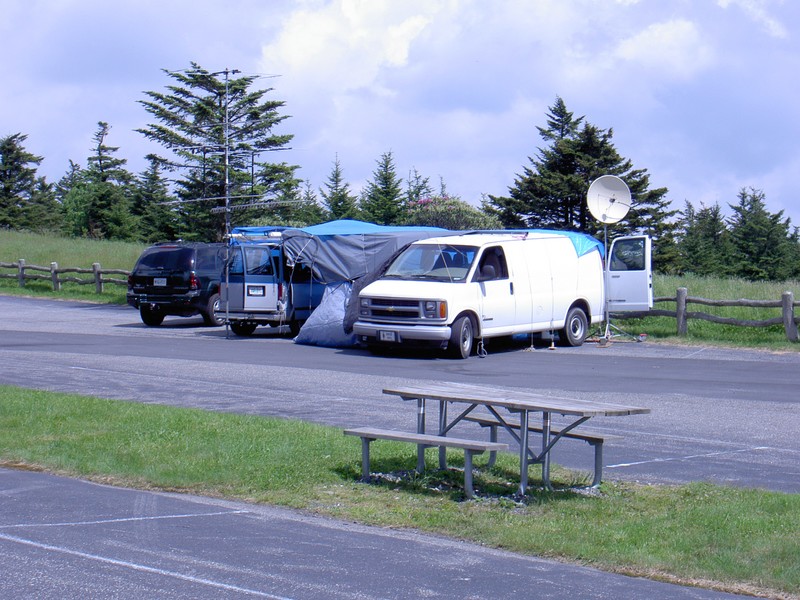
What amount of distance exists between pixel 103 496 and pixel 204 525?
128 cm

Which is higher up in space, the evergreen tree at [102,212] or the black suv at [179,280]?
the evergreen tree at [102,212]

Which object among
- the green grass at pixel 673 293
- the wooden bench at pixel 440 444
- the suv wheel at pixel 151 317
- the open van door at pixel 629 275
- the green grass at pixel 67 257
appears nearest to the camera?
the wooden bench at pixel 440 444

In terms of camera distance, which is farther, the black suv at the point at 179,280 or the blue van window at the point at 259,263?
the black suv at the point at 179,280

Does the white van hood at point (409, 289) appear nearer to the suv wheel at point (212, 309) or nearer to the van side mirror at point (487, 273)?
the van side mirror at point (487, 273)

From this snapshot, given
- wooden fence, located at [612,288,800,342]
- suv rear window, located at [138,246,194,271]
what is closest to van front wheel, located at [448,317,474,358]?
wooden fence, located at [612,288,800,342]

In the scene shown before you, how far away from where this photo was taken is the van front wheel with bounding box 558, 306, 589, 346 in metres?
21.0

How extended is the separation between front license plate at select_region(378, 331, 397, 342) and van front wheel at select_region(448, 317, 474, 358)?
1.01 metres

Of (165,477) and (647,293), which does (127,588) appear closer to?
(165,477)

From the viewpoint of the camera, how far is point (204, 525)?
7.20 m

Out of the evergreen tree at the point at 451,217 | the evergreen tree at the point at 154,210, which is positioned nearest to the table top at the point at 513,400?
the evergreen tree at the point at 451,217

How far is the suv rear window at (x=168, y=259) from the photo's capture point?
82.3ft

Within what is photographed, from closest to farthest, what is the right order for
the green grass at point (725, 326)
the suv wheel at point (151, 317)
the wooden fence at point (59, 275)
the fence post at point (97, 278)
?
the green grass at point (725, 326) → the suv wheel at point (151, 317) → the wooden fence at point (59, 275) → the fence post at point (97, 278)

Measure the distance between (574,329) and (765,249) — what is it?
45881 mm

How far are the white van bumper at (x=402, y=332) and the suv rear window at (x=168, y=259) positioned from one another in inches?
302
